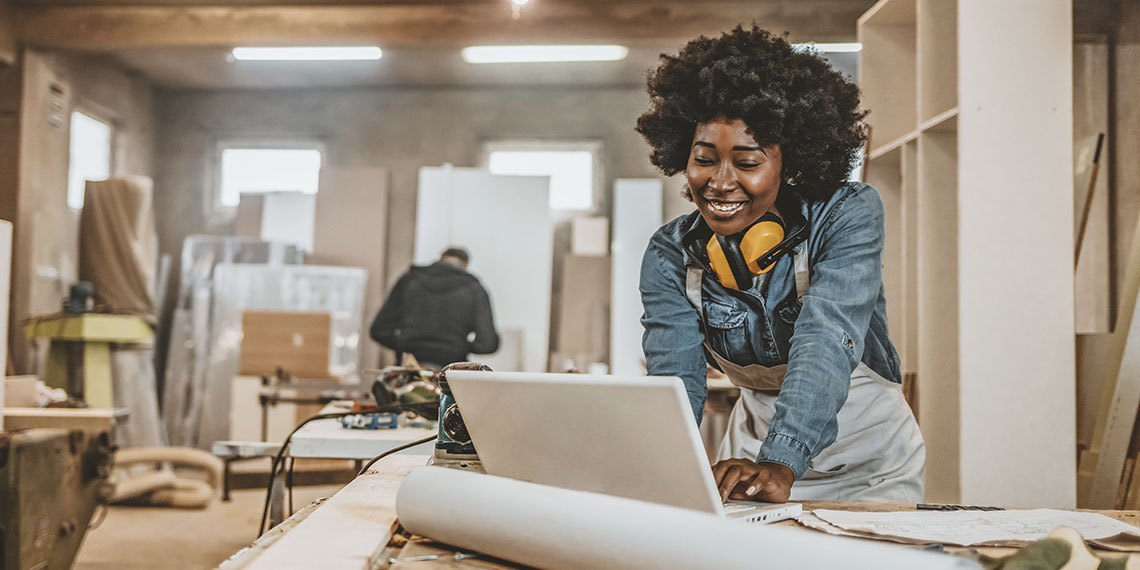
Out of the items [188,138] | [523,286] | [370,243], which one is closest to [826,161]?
[523,286]

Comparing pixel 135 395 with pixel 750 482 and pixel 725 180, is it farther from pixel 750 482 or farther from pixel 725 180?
pixel 750 482

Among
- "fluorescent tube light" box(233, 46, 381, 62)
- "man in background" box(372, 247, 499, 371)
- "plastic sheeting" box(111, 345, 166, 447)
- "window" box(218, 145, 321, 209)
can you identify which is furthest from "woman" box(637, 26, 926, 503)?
"window" box(218, 145, 321, 209)

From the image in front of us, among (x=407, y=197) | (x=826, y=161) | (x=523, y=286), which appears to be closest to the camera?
(x=826, y=161)

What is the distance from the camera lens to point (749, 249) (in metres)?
1.56

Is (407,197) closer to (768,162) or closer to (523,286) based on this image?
(523,286)

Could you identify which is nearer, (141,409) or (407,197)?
(141,409)

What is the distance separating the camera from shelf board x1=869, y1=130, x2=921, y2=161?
315cm

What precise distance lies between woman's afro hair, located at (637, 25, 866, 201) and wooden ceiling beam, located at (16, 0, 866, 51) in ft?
15.5

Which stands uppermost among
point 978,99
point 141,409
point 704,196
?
point 978,99

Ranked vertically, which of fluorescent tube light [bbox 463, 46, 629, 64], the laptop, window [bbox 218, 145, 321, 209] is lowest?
the laptop

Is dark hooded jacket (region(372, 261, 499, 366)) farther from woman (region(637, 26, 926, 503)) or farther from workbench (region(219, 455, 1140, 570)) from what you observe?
workbench (region(219, 455, 1140, 570))

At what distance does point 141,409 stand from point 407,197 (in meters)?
2.96

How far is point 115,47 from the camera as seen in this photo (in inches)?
265

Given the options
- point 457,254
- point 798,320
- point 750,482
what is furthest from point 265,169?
point 750,482
